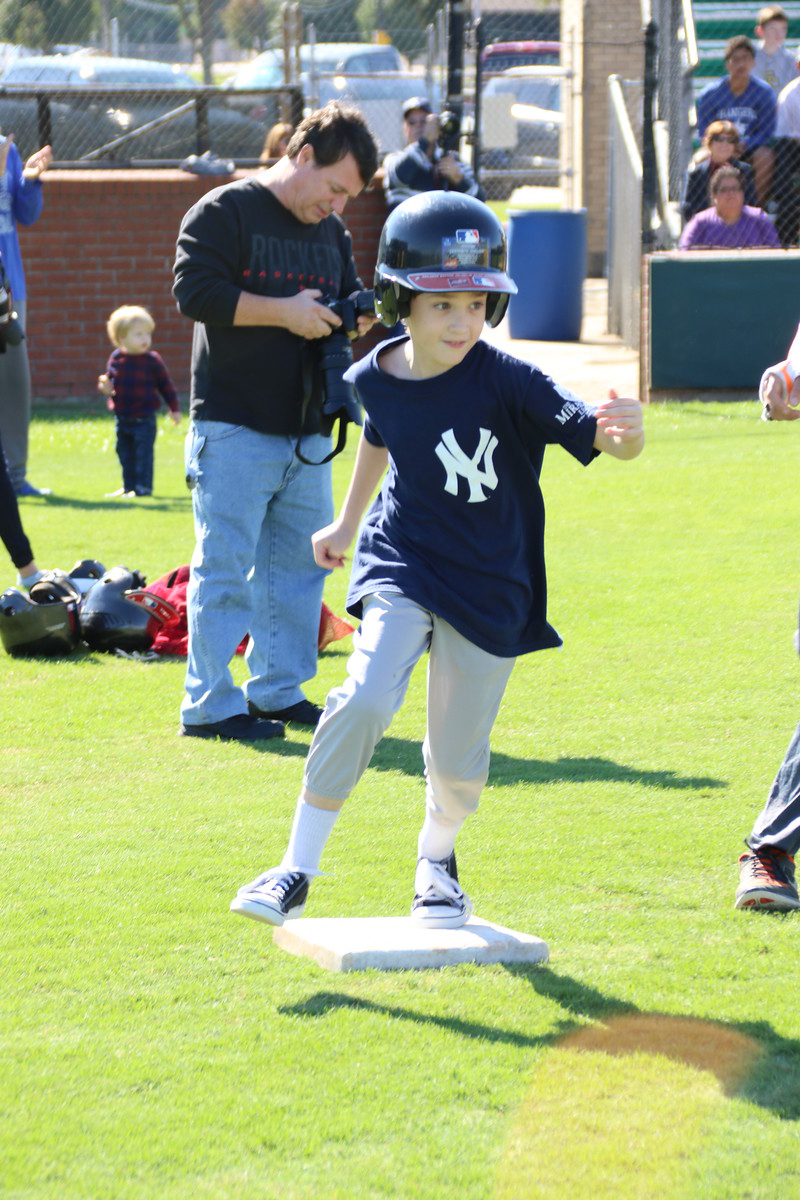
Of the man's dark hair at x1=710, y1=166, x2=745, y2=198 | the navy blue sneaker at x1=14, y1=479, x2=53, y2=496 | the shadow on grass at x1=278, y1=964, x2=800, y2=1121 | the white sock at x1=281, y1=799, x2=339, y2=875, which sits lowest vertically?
the navy blue sneaker at x1=14, y1=479, x2=53, y2=496

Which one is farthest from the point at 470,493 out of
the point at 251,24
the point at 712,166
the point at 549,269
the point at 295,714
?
the point at 251,24

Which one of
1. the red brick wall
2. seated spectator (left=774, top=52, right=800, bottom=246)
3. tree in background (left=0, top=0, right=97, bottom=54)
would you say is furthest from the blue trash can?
tree in background (left=0, top=0, right=97, bottom=54)

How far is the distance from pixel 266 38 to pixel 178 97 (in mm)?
5508

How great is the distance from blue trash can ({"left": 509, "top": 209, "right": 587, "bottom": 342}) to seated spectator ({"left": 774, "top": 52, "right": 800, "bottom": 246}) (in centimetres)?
307

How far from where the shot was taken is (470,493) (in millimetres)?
3689

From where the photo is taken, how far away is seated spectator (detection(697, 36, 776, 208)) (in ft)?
49.7

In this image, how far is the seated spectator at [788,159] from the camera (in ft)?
49.4

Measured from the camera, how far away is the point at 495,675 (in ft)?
12.3

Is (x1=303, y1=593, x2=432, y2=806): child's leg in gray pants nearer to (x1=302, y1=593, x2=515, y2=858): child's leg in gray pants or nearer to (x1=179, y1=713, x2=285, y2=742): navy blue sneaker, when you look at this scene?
(x1=302, y1=593, x2=515, y2=858): child's leg in gray pants

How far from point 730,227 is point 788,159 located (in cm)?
180

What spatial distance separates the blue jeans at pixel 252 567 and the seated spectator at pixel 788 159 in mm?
10703

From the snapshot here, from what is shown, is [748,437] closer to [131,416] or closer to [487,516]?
[131,416]

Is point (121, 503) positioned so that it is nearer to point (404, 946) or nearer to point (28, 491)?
point (28, 491)

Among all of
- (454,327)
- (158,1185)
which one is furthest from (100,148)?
(158,1185)
